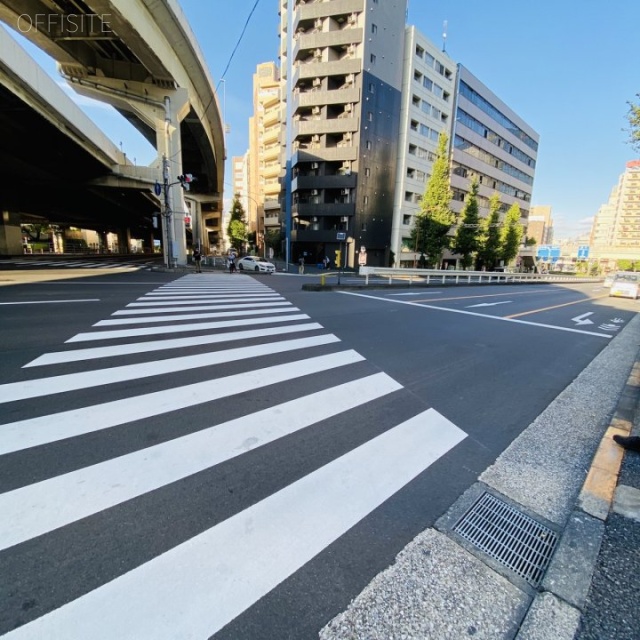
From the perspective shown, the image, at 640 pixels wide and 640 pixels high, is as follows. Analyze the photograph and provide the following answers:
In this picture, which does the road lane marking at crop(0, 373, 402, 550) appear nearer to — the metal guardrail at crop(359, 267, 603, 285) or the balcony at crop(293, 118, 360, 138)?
the metal guardrail at crop(359, 267, 603, 285)

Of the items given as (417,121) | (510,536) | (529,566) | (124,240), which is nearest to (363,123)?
(417,121)

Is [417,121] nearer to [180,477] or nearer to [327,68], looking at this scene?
[327,68]

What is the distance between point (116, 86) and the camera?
21.2 metres

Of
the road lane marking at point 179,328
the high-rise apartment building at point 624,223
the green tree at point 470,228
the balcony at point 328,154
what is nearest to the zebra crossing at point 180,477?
the road lane marking at point 179,328

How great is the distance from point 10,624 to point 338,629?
142 cm

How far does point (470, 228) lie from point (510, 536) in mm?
37961

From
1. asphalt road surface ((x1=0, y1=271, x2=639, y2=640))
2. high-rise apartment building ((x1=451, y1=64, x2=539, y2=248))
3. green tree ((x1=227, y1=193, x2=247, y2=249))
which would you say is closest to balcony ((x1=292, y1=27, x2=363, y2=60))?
high-rise apartment building ((x1=451, y1=64, x2=539, y2=248))

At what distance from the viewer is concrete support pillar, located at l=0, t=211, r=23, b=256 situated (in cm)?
2948

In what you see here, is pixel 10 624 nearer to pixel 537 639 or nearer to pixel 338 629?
pixel 338 629

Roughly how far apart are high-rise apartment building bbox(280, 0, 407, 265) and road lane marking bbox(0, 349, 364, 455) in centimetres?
3092

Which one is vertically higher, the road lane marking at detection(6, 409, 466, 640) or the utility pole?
the utility pole

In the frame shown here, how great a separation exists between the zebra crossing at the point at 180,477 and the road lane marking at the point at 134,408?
0.06ft

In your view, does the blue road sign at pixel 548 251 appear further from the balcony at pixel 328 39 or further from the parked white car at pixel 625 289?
the balcony at pixel 328 39

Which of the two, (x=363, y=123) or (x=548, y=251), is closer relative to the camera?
(x=363, y=123)
